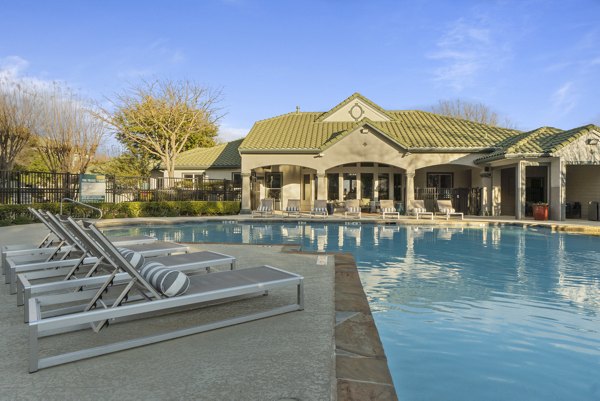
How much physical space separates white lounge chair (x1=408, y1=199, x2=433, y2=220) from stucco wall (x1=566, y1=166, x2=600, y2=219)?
8.05 meters

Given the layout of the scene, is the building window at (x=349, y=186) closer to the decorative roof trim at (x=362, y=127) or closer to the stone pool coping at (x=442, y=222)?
the decorative roof trim at (x=362, y=127)

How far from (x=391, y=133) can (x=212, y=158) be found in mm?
12873

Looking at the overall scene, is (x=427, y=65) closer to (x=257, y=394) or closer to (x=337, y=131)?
(x=337, y=131)

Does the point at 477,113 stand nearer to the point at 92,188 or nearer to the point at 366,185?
the point at 366,185

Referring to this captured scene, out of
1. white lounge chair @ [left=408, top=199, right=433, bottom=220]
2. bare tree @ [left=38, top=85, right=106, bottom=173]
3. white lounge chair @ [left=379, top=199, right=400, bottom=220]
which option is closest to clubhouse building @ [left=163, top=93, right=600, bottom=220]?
white lounge chair @ [left=408, top=199, right=433, bottom=220]

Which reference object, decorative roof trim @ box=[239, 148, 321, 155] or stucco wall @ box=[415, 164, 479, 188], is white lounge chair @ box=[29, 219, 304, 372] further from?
stucco wall @ box=[415, 164, 479, 188]

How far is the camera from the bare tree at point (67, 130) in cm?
2314

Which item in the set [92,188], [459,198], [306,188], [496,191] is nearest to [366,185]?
[306,188]

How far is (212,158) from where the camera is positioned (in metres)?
27.9

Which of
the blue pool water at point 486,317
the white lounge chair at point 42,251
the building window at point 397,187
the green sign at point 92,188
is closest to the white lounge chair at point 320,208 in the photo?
the building window at point 397,187

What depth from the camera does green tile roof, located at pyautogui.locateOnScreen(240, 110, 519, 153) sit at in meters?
21.6

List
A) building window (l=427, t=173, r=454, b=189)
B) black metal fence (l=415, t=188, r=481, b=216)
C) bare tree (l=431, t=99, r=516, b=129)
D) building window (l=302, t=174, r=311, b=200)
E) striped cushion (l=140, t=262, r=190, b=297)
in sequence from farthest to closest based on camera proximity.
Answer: bare tree (l=431, t=99, r=516, b=129) < building window (l=302, t=174, r=311, b=200) < building window (l=427, t=173, r=454, b=189) < black metal fence (l=415, t=188, r=481, b=216) < striped cushion (l=140, t=262, r=190, b=297)

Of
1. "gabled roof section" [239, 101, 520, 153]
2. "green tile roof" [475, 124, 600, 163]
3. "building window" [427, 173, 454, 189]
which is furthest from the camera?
"building window" [427, 173, 454, 189]

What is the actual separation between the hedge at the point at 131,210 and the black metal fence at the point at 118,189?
0.98 meters
